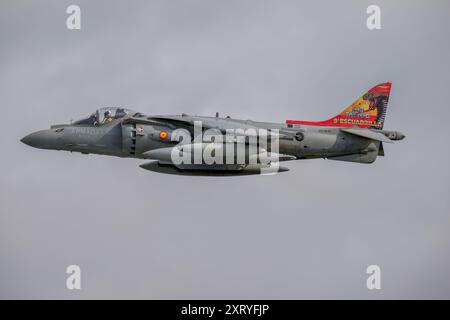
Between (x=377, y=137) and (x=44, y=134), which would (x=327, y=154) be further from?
(x=44, y=134)

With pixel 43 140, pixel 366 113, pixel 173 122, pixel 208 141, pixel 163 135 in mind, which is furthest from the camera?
pixel 366 113

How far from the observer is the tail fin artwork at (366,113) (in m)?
40.4

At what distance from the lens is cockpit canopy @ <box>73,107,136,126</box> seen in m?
38.8

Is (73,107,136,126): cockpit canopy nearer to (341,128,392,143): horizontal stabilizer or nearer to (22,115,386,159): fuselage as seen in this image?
(22,115,386,159): fuselage

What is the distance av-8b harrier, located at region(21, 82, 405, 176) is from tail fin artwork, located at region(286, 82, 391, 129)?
0.37 m

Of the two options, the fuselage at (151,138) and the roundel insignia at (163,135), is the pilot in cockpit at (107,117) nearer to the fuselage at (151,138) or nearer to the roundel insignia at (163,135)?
the fuselage at (151,138)

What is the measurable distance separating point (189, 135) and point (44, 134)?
20.9 ft

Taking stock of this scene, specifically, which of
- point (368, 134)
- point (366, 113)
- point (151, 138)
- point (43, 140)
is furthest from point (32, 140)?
point (366, 113)

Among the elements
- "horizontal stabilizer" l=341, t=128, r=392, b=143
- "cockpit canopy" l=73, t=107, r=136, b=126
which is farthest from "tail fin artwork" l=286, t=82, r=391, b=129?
"cockpit canopy" l=73, t=107, r=136, b=126

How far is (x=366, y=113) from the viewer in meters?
40.7

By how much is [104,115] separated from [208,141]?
190 inches

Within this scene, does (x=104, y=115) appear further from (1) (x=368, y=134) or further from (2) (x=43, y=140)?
(1) (x=368, y=134)

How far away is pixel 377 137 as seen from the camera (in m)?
38.9

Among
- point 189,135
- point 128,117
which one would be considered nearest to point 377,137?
point 189,135
